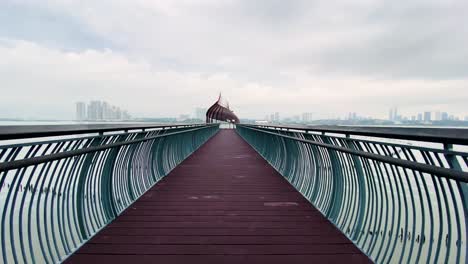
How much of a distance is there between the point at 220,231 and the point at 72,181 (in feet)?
5.57

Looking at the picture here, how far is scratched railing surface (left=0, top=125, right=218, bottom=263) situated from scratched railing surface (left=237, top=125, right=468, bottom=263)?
2461 millimetres

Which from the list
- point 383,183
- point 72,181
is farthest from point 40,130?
point 383,183

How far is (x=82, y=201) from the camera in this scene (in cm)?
326

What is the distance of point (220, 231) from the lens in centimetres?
360

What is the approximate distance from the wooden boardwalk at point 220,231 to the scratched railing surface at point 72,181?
215 millimetres

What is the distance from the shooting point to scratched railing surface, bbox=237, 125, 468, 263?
2080mm

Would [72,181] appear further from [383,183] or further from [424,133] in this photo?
[424,133]

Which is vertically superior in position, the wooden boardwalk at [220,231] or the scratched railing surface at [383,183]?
the scratched railing surface at [383,183]

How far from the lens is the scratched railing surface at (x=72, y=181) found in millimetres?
2328

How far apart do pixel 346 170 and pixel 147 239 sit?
239cm

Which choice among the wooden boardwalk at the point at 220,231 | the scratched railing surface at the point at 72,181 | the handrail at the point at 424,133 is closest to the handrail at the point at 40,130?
the scratched railing surface at the point at 72,181

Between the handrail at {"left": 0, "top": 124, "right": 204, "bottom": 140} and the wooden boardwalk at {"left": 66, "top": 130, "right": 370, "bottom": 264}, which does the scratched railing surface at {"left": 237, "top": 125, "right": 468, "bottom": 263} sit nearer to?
the wooden boardwalk at {"left": 66, "top": 130, "right": 370, "bottom": 264}

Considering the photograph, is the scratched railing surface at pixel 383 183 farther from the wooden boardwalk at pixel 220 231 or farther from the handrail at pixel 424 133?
the wooden boardwalk at pixel 220 231

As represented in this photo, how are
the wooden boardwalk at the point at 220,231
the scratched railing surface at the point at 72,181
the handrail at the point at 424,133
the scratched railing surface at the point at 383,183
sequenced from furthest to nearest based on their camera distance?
the wooden boardwalk at the point at 220,231 < the scratched railing surface at the point at 72,181 < the scratched railing surface at the point at 383,183 < the handrail at the point at 424,133
